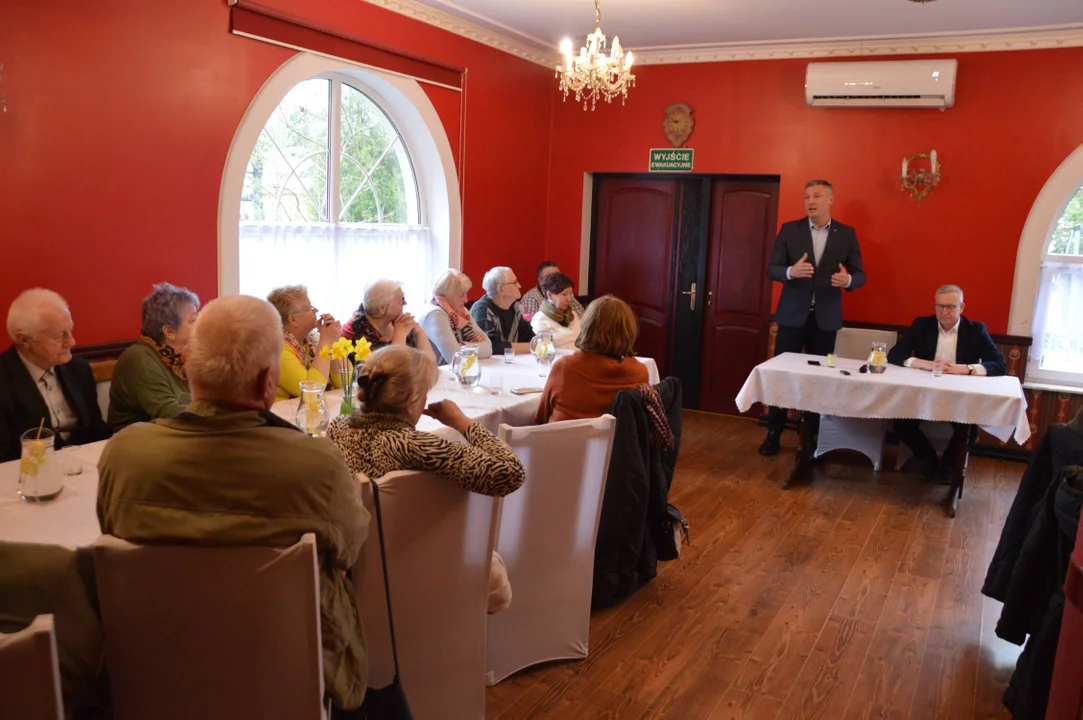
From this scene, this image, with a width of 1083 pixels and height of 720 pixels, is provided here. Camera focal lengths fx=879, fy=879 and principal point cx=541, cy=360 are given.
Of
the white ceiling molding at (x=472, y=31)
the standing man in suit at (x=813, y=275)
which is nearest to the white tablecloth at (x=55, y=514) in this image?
the white ceiling molding at (x=472, y=31)

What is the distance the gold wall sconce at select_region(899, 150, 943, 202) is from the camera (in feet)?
19.8

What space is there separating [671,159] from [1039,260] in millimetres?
2681

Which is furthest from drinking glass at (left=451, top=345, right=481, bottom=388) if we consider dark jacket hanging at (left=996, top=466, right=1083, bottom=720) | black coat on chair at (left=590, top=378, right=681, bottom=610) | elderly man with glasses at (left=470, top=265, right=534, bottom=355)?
dark jacket hanging at (left=996, top=466, right=1083, bottom=720)

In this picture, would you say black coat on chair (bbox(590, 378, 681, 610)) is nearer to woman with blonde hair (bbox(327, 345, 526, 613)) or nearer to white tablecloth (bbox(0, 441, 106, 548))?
woman with blonde hair (bbox(327, 345, 526, 613))

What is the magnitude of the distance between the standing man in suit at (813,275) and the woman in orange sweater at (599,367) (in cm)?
273

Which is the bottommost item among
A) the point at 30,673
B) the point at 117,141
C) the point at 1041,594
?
the point at 1041,594

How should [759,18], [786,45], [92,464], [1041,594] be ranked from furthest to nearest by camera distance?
[786,45] < [759,18] < [1041,594] < [92,464]

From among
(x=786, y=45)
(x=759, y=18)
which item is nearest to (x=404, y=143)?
(x=759, y=18)

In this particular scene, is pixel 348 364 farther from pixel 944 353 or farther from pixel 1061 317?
pixel 1061 317

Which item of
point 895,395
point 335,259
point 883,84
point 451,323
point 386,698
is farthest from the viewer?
point 883,84

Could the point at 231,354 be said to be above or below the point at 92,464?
above

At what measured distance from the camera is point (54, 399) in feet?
9.76

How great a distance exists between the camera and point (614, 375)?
3.30 meters

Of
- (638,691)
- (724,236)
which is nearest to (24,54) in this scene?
(638,691)
